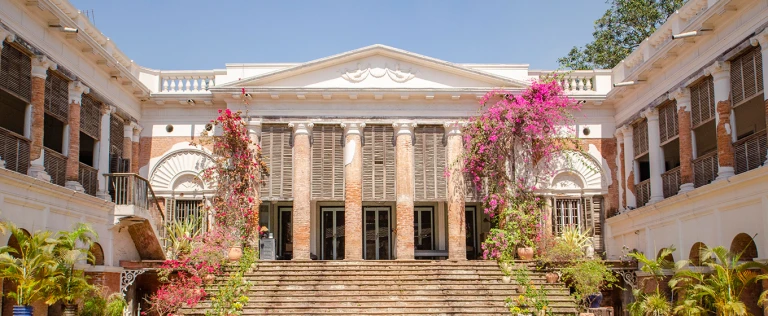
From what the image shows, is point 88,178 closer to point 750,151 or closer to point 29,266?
point 29,266

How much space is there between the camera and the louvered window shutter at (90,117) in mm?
17281

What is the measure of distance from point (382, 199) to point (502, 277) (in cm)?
443

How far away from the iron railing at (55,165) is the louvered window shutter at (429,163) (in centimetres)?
897

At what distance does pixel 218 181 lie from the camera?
20.6m

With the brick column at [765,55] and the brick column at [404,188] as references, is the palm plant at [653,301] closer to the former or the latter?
the brick column at [765,55]

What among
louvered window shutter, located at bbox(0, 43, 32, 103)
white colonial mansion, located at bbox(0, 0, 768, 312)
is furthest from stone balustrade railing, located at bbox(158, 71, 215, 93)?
louvered window shutter, located at bbox(0, 43, 32, 103)

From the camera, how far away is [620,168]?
21.0m

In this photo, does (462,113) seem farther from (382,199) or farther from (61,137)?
(61,137)

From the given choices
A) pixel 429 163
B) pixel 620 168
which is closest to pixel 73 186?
pixel 429 163

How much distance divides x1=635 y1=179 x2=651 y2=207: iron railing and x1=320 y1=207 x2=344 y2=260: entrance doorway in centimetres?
836

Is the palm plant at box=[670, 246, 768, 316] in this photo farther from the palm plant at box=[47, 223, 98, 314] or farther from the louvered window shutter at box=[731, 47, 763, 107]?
the palm plant at box=[47, 223, 98, 314]

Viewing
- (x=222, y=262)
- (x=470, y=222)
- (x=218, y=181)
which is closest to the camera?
(x=222, y=262)

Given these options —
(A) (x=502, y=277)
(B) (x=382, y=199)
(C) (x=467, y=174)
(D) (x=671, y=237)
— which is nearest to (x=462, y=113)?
(C) (x=467, y=174)

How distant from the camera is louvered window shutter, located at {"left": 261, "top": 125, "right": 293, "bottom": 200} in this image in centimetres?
2062
